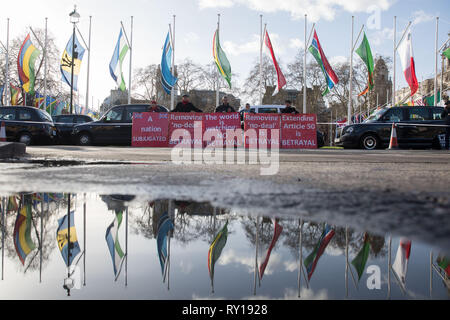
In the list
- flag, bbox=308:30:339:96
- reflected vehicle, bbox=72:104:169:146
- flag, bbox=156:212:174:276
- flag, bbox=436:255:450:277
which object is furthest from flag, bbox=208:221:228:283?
flag, bbox=308:30:339:96

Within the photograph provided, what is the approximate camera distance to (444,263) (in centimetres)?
116

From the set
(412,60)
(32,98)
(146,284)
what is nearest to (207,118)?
(146,284)

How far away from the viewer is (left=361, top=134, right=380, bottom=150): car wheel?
14.8 meters

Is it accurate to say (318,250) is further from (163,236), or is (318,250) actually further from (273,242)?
(163,236)

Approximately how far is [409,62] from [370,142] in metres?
11.3

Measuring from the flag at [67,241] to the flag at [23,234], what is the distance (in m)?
0.11

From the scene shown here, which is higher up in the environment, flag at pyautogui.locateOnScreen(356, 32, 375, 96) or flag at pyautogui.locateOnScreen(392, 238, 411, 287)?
flag at pyautogui.locateOnScreen(356, 32, 375, 96)

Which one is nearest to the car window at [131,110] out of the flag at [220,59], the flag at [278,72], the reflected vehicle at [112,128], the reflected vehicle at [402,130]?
the reflected vehicle at [112,128]

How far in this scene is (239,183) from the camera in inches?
124

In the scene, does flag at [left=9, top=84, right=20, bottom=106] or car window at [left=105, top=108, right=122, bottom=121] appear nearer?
car window at [left=105, top=108, right=122, bottom=121]

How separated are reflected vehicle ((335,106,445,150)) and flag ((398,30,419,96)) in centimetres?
852

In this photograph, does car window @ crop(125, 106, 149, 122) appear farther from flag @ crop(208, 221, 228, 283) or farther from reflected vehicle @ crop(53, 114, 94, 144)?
flag @ crop(208, 221, 228, 283)

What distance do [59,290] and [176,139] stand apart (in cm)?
1353

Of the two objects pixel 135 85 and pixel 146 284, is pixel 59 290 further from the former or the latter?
pixel 135 85
